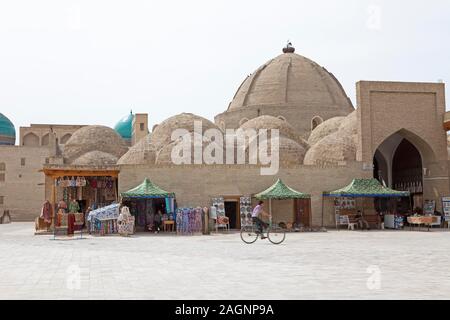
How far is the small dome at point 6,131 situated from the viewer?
51934mm

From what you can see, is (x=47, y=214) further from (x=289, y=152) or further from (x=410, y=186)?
(x=410, y=186)

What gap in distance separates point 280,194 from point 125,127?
3396cm

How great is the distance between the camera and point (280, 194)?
79.0 ft

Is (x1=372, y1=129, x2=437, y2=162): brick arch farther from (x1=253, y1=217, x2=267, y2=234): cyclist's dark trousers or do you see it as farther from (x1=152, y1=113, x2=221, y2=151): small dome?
(x1=253, y1=217, x2=267, y2=234): cyclist's dark trousers

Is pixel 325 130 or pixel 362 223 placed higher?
pixel 325 130

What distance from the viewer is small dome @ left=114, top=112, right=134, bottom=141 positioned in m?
54.7

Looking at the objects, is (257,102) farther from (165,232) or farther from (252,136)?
(165,232)

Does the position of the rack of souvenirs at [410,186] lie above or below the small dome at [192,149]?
below

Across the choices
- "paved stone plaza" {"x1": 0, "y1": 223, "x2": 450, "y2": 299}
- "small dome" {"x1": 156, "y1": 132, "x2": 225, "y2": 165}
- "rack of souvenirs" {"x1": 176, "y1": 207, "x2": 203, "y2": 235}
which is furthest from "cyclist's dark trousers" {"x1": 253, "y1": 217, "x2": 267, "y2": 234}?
"small dome" {"x1": 156, "y1": 132, "x2": 225, "y2": 165}

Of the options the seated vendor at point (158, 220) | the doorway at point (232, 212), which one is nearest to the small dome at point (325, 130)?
the doorway at point (232, 212)

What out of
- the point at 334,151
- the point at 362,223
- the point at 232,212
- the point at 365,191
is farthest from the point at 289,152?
the point at 362,223

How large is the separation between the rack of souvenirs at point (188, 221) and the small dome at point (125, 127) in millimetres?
32121

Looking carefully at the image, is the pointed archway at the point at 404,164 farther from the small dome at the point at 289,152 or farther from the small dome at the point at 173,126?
the small dome at the point at 173,126
